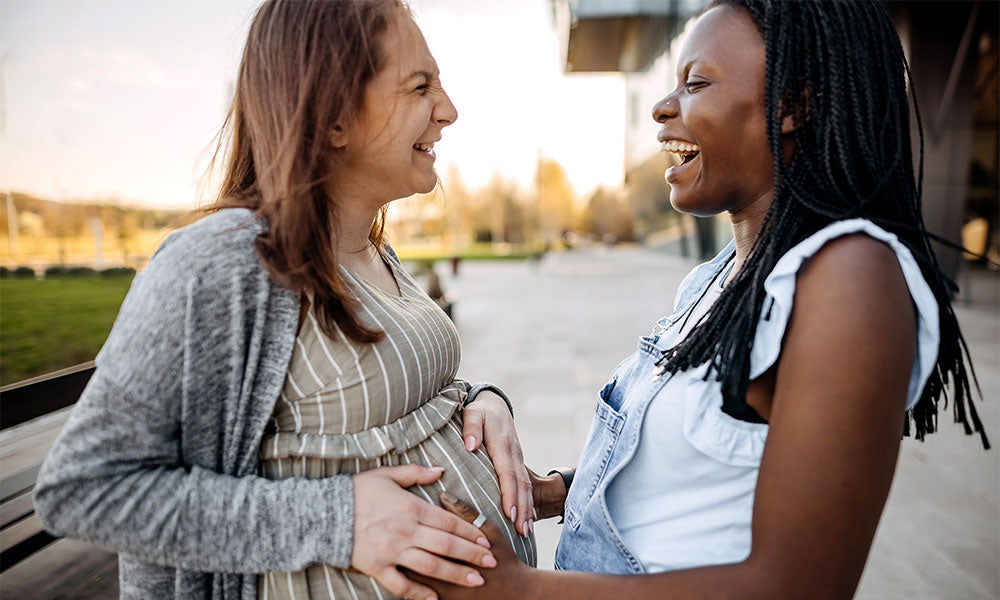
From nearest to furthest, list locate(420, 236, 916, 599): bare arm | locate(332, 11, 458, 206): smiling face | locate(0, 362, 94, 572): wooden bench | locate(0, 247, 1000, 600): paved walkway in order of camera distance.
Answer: locate(420, 236, 916, 599): bare arm, locate(332, 11, 458, 206): smiling face, locate(0, 362, 94, 572): wooden bench, locate(0, 247, 1000, 600): paved walkway

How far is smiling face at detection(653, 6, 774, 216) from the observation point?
122cm

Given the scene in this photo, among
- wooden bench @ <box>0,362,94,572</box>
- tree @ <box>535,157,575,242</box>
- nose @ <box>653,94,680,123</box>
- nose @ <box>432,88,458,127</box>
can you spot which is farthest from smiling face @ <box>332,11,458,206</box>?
tree @ <box>535,157,575,242</box>

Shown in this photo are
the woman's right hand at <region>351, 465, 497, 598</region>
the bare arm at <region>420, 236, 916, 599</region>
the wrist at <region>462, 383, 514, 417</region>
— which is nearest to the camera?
the bare arm at <region>420, 236, 916, 599</region>

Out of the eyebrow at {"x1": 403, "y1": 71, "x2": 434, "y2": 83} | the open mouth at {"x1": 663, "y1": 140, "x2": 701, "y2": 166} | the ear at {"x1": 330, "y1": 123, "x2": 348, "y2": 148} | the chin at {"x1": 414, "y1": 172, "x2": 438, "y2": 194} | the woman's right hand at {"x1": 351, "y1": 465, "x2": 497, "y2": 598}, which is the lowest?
the woman's right hand at {"x1": 351, "y1": 465, "x2": 497, "y2": 598}

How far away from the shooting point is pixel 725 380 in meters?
1.09

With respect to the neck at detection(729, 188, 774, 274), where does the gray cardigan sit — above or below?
below

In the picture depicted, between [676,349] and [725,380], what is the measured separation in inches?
8.7

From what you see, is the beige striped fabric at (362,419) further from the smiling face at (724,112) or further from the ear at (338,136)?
the smiling face at (724,112)

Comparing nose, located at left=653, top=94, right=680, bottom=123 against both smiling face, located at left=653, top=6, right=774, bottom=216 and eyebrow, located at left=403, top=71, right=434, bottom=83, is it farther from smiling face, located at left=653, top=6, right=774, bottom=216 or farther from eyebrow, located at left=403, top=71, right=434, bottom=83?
eyebrow, located at left=403, top=71, right=434, bottom=83

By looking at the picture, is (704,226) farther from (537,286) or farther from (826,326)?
(826,326)

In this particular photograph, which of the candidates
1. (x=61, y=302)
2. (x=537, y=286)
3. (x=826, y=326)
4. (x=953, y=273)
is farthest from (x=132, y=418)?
(x=537, y=286)

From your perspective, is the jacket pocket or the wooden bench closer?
the jacket pocket

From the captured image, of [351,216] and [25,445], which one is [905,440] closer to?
[351,216]

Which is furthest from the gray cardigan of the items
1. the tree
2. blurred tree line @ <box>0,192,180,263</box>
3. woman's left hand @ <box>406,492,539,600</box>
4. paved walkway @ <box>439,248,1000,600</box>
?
the tree
